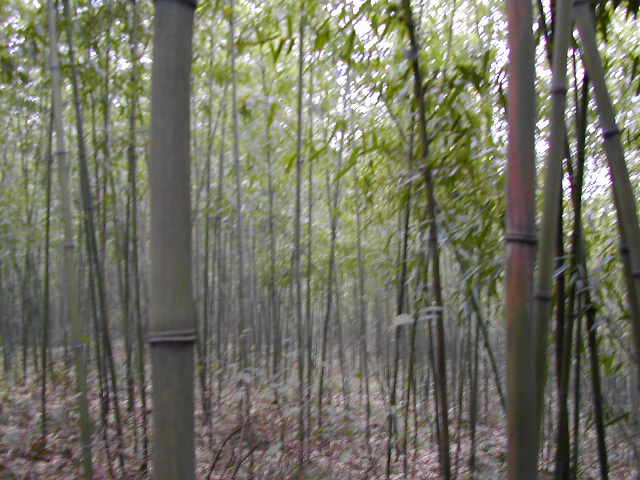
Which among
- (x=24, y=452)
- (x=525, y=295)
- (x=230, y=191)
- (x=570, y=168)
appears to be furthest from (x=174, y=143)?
(x=230, y=191)

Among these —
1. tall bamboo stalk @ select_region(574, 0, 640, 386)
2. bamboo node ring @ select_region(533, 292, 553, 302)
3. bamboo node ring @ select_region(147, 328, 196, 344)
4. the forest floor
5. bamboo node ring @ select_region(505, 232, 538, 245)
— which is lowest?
the forest floor

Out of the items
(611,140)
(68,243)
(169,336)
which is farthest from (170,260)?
(68,243)

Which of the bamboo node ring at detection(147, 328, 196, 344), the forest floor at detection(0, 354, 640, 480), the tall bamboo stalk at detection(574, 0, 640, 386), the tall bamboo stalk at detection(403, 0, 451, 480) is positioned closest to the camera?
the bamboo node ring at detection(147, 328, 196, 344)

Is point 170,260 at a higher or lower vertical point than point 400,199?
lower

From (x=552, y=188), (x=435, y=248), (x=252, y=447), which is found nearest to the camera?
(x=552, y=188)

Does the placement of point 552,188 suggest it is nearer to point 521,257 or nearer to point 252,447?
point 521,257

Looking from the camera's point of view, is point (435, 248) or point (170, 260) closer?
point (170, 260)

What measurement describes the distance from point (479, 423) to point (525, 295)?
5865mm

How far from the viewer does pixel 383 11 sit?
227 cm

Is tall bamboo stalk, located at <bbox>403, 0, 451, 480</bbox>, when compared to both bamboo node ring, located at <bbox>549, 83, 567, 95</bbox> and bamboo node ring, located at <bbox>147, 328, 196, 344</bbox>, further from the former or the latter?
bamboo node ring, located at <bbox>147, 328, 196, 344</bbox>

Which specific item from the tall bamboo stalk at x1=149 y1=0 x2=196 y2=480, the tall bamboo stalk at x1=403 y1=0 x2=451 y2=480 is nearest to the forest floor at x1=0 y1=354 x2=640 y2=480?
the tall bamboo stalk at x1=403 y1=0 x2=451 y2=480

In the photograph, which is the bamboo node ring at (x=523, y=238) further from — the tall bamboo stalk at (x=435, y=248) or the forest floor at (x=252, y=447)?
the forest floor at (x=252, y=447)

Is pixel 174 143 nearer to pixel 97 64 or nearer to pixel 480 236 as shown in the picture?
pixel 480 236

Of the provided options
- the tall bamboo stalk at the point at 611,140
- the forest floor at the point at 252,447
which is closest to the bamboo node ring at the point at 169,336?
the tall bamboo stalk at the point at 611,140
